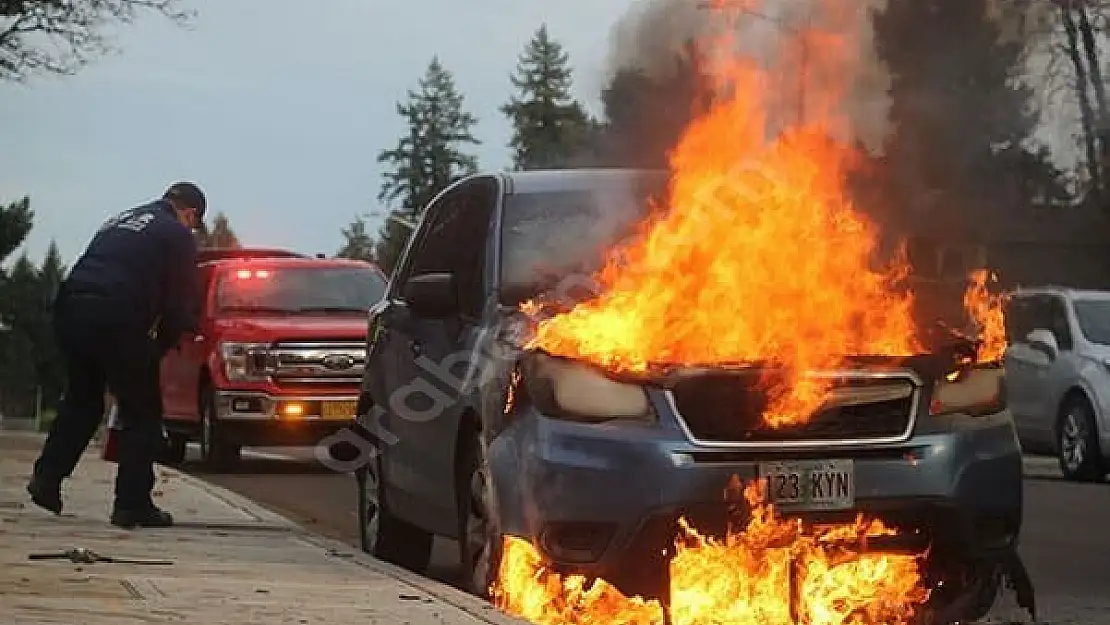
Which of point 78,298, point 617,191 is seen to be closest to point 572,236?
point 617,191

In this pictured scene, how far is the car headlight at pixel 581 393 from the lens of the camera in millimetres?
6938

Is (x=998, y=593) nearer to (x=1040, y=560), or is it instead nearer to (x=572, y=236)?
(x=572, y=236)

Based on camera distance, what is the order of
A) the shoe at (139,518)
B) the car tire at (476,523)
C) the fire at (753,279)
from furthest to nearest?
the shoe at (139,518)
the car tire at (476,523)
the fire at (753,279)

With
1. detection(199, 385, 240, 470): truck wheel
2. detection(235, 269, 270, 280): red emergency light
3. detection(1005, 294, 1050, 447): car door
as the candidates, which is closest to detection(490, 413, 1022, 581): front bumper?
detection(199, 385, 240, 470): truck wheel

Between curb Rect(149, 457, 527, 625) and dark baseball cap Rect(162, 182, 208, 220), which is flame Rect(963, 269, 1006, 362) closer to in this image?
curb Rect(149, 457, 527, 625)

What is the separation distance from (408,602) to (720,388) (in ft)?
4.65

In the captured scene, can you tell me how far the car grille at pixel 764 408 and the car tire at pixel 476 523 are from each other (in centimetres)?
91

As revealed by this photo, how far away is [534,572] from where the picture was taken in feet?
23.8

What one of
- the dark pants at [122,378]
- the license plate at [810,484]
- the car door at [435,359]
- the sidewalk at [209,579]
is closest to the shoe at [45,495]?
the sidewalk at [209,579]

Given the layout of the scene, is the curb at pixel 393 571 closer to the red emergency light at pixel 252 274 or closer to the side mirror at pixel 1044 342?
the red emergency light at pixel 252 274

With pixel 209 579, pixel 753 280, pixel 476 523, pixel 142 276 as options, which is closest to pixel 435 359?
pixel 476 523

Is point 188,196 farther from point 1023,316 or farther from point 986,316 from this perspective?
point 1023,316

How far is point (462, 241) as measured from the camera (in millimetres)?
9008

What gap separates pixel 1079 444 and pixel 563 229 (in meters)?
11.1
